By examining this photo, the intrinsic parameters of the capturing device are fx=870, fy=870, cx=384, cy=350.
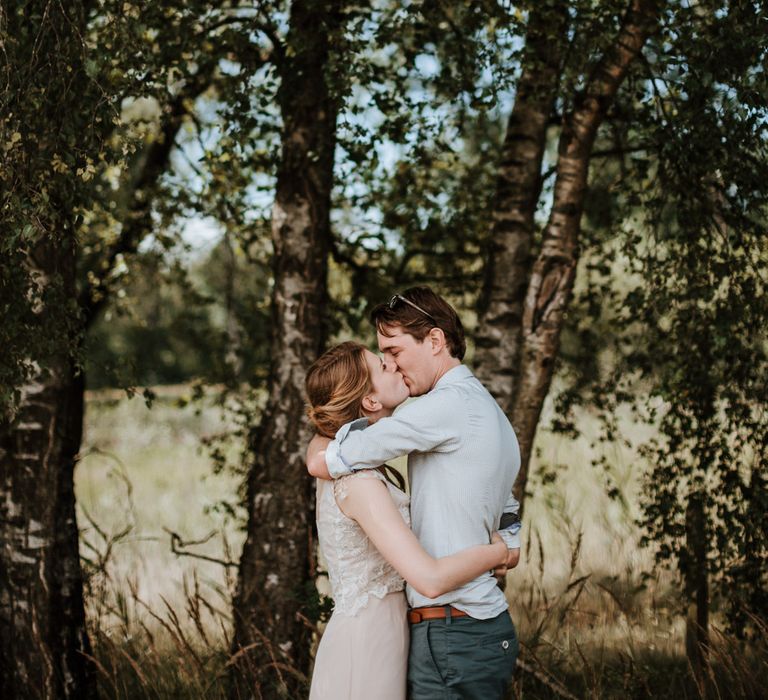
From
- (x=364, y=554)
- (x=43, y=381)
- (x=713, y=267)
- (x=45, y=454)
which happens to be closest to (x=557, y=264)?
(x=713, y=267)

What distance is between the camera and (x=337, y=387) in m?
3.07

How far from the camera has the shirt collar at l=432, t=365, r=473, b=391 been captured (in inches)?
115

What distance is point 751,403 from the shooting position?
4.61m

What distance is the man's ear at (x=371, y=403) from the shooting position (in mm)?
3098

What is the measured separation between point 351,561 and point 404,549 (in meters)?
0.42

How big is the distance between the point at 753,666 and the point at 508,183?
3.09m

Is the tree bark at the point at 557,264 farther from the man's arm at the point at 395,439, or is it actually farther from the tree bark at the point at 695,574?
the man's arm at the point at 395,439

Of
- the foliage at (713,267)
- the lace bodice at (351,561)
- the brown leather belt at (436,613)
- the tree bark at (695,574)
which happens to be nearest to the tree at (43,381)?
the lace bodice at (351,561)

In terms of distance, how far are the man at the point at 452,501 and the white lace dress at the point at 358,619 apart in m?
0.07

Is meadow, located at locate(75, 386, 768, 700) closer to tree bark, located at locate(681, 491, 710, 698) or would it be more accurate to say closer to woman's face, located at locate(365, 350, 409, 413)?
tree bark, located at locate(681, 491, 710, 698)

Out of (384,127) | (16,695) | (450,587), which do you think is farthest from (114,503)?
(450,587)

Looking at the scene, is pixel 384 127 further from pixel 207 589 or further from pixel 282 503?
pixel 207 589

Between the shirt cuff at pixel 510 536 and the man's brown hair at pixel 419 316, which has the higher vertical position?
the man's brown hair at pixel 419 316

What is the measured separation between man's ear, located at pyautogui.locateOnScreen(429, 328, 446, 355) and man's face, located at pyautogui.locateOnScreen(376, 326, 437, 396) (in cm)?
1
